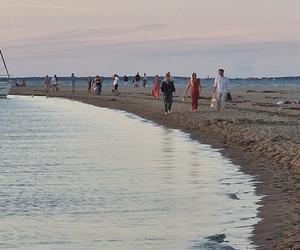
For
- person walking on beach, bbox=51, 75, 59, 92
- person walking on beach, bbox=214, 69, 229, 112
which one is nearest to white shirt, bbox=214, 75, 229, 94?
person walking on beach, bbox=214, 69, 229, 112

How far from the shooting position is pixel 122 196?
1301 centimetres

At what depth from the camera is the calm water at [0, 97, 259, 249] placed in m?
9.80

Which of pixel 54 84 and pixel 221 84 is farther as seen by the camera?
pixel 54 84

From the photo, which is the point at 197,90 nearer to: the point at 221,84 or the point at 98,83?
the point at 221,84

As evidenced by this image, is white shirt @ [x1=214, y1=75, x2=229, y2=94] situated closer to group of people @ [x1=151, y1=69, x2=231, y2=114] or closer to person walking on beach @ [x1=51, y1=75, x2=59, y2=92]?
group of people @ [x1=151, y1=69, x2=231, y2=114]

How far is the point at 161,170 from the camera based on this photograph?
53.8 ft

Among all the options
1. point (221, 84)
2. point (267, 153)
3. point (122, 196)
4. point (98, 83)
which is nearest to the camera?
point (122, 196)

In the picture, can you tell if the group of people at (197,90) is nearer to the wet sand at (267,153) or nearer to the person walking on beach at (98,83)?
the wet sand at (267,153)

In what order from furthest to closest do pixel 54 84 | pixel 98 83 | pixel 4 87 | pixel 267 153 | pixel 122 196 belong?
pixel 54 84 < pixel 4 87 < pixel 98 83 < pixel 267 153 < pixel 122 196

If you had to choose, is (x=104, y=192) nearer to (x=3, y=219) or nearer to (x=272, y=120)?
(x=3, y=219)

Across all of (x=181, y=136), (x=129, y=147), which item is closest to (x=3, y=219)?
(x=129, y=147)

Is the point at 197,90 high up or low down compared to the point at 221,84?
down

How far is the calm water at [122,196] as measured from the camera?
980cm

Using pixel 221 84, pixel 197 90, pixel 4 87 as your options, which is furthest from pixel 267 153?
pixel 4 87
